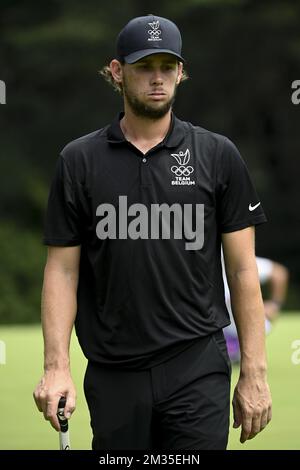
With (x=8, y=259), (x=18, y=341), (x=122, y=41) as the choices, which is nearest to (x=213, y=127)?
(x=8, y=259)

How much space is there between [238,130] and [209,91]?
1102 mm

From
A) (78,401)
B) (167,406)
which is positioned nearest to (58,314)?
(167,406)

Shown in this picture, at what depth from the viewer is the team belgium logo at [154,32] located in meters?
4.48

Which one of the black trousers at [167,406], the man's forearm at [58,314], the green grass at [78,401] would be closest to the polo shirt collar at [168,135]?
the man's forearm at [58,314]

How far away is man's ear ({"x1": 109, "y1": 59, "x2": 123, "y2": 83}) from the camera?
4.64 metres

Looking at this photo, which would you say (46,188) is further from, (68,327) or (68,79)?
(68,327)

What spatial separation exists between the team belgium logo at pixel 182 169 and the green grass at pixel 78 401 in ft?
10.4

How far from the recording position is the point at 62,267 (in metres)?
4.60

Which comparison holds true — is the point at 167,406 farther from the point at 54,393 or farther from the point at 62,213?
the point at 62,213

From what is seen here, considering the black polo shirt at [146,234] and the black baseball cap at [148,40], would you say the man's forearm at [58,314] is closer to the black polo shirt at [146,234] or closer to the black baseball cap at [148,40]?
the black polo shirt at [146,234]

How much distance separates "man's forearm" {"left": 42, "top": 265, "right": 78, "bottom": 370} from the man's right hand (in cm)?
3

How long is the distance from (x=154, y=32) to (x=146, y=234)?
0.74 m

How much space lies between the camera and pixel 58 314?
14.9ft

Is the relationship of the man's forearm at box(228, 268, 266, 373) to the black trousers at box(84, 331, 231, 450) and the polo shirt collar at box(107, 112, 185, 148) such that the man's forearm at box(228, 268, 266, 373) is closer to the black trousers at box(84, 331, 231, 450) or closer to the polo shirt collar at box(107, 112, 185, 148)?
the black trousers at box(84, 331, 231, 450)
